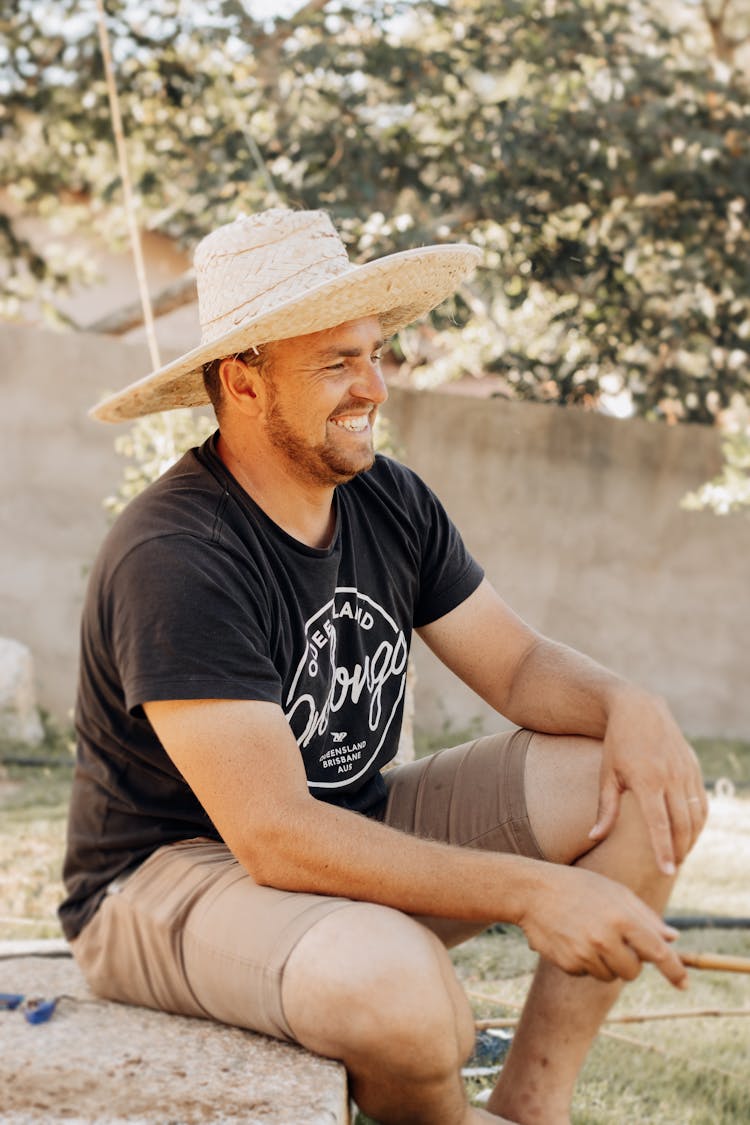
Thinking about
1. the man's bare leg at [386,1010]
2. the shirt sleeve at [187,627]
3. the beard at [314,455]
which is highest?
the beard at [314,455]

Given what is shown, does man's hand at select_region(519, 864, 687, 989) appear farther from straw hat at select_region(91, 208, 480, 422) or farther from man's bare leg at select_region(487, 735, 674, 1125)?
straw hat at select_region(91, 208, 480, 422)

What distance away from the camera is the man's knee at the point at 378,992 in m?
A: 1.90

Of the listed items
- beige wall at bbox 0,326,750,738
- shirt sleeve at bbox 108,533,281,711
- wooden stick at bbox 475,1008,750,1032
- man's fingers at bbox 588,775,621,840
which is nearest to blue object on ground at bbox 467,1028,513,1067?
wooden stick at bbox 475,1008,750,1032

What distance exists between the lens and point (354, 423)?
2428 millimetres

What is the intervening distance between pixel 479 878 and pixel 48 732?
16.4 ft

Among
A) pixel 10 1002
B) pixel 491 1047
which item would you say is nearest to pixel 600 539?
pixel 491 1047

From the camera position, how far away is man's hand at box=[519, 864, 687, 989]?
1.93 metres

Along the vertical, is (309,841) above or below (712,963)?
above

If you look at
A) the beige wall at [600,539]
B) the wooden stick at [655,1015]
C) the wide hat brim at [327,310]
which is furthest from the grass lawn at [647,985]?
the beige wall at [600,539]

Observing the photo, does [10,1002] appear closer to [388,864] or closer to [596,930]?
[388,864]

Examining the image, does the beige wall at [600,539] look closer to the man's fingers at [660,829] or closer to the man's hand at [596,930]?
the man's fingers at [660,829]

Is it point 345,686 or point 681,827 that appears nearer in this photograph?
point 681,827

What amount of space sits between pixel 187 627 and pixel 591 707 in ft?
2.58

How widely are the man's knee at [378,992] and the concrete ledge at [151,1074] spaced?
0.09 metres
